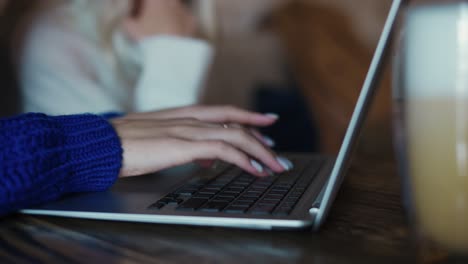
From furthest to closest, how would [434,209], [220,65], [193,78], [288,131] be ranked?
[220,65] < [288,131] < [193,78] < [434,209]

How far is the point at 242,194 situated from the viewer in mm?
627

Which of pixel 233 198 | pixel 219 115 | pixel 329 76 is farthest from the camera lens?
pixel 329 76

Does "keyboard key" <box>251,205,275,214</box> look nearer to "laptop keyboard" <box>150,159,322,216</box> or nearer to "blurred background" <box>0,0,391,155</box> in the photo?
"laptop keyboard" <box>150,159,322,216</box>

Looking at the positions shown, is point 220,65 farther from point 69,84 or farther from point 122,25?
point 69,84

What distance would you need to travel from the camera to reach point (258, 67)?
98.7 inches

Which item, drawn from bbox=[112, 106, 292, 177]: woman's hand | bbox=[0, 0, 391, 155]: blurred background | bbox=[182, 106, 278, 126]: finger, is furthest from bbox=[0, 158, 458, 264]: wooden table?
bbox=[0, 0, 391, 155]: blurred background

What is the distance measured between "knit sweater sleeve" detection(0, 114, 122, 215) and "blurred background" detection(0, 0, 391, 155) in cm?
140

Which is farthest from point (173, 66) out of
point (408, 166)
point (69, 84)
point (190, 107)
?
point (408, 166)

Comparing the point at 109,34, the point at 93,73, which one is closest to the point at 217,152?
the point at 93,73

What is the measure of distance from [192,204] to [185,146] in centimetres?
14

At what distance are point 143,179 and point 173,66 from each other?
73 centimetres

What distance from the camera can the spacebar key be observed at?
0.56 metres

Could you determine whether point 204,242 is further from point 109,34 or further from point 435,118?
point 109,34

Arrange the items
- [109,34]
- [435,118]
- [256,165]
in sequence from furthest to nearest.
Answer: [109,34] < [256,165] < [435,118]
